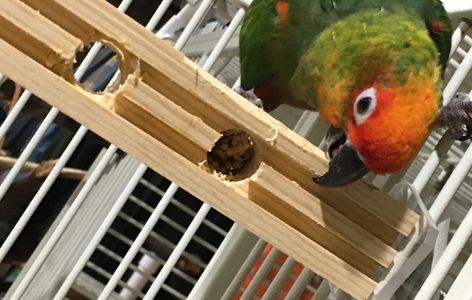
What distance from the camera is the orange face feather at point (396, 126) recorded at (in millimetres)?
558

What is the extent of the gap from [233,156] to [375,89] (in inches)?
5.5

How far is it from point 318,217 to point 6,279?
3.96ft

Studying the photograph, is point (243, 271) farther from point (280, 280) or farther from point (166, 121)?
point (166, 121)

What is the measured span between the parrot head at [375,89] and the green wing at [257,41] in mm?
149

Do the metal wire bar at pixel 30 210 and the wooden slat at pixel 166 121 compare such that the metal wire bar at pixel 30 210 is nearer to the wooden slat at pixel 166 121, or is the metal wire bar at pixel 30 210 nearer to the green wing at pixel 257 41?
the green wing at pixel 257 41

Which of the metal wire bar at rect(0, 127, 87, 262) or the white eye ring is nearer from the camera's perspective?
the white eye ring

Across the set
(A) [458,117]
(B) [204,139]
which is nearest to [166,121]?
(B) [204,139]

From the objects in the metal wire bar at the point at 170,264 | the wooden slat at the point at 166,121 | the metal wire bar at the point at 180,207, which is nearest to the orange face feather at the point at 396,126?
the wooden slat at the point at 166,121

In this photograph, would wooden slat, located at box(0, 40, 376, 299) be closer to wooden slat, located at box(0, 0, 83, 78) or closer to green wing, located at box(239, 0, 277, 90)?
wooden slat, located at box(0, 0, 83, 78)

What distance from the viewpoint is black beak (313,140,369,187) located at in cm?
56

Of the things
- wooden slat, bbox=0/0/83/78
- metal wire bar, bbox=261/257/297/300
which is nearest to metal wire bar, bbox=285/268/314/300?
metal wire bar, bbox=261/257/297/300

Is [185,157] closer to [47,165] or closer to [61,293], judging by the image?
[61,293]

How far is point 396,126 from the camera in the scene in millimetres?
556

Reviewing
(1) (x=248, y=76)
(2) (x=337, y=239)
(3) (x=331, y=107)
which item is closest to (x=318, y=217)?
(2) (x=337, y=239)
